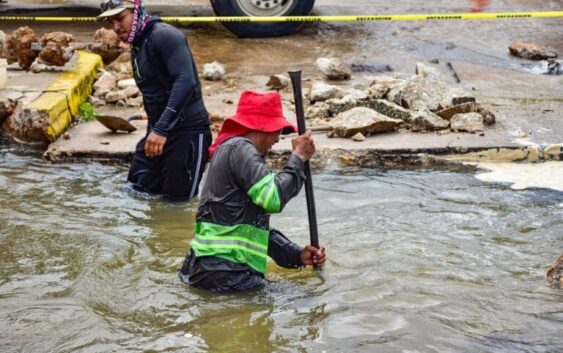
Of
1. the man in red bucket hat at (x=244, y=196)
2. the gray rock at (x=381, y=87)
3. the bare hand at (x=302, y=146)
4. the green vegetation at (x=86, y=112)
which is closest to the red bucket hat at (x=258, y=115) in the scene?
the man in red bucket hat at (x=244, y=196)

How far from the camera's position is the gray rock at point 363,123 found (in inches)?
326

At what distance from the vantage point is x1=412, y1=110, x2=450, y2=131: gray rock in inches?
332

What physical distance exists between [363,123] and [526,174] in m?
1.43

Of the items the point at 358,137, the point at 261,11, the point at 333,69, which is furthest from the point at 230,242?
the point at 261,11

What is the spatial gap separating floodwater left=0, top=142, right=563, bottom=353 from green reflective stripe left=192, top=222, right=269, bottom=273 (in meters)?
0.27

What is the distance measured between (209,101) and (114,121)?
1.21 metres

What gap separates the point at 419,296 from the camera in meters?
5.63

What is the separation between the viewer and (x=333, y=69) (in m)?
9.95

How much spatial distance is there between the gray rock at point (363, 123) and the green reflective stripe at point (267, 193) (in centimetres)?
337

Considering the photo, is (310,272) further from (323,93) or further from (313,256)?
(323,93)

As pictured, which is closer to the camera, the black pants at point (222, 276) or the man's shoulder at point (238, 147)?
the man's shoulder at point (238, 147)

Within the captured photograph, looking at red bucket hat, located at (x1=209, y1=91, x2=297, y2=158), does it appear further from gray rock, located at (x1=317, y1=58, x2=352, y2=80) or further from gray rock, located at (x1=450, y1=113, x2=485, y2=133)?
gray rock, located at (x1=317, y1=58, x2=352, y2=80)

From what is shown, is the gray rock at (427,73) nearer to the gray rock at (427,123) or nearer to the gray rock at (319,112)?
the gray rock at (427,123)

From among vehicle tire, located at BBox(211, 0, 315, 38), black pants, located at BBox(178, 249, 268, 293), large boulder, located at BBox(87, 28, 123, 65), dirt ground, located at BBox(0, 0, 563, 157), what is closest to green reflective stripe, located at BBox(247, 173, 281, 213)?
black pants, located at BBox(178, 249, 268, 293)
